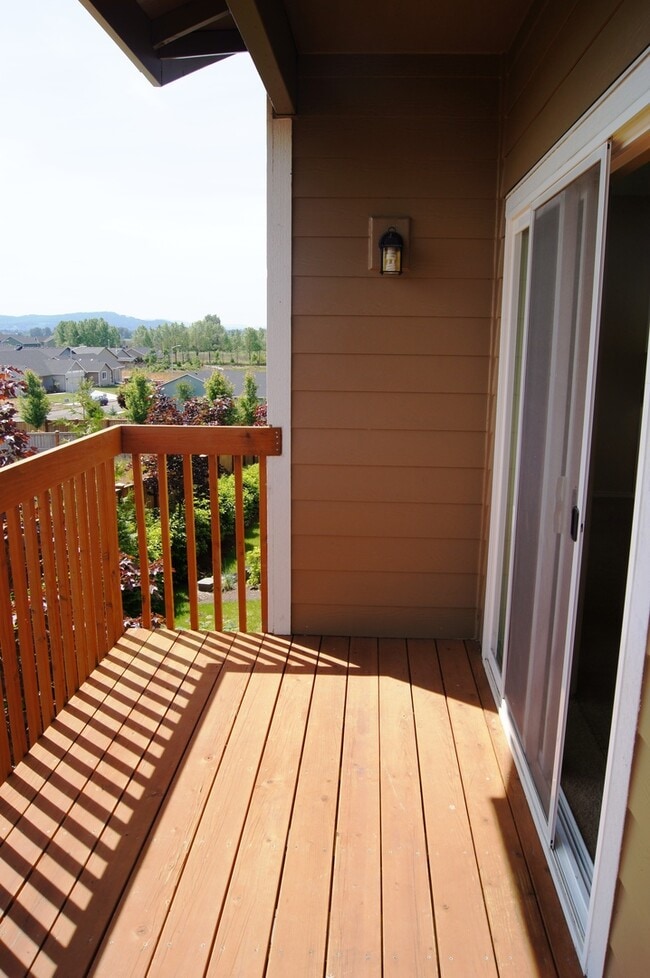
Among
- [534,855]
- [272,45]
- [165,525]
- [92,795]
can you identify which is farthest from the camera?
[165,525]

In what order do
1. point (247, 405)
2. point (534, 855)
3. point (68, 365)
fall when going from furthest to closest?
point (247, 405) → point (68, 365) → point (534, 855)

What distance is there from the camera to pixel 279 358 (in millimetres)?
3162

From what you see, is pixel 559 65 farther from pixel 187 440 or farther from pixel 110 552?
pixel 110 552

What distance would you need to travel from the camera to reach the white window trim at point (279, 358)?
9.93ft

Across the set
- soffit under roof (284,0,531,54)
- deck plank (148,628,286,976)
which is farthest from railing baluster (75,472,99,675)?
soffit under roof (284,0,531,54)

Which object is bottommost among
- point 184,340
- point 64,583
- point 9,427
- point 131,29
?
→ point 64,583

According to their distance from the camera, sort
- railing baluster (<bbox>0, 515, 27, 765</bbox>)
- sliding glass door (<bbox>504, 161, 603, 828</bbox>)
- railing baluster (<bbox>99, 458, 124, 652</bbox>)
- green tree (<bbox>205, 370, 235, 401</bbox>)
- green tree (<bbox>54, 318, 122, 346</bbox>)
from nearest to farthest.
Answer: sliding glass door (<bbox>504, 161, 603, 828</bbox>) < railing baluster (<bbox>0, 515, 27, 765</bbox>) < railing baluster (<bbox>99, 458, 124, 652</bbox>) < green tree (<bbox>54, 318, 122, 346</bbox>) < green tree (<bbox>205, 370, 235, 401</bbox>)

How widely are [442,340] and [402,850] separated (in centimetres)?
210

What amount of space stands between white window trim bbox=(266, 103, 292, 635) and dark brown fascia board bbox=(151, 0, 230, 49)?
0.43 metres

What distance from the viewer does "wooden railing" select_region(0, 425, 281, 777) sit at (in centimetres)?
229

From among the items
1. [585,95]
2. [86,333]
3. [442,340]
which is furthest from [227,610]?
[585,95]

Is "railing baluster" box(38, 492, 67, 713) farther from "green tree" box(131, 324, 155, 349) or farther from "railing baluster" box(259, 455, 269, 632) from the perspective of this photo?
"green tree" box(131, 324, 155, 349)

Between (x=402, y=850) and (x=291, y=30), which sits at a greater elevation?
(x=291, y=30)

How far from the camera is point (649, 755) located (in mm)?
1226
